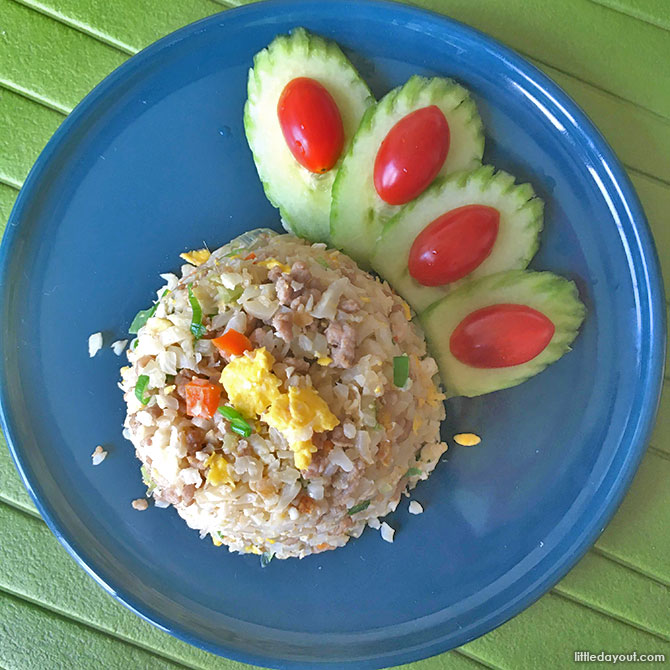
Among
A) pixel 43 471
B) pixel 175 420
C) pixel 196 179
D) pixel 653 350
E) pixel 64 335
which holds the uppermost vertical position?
pixel 653 350

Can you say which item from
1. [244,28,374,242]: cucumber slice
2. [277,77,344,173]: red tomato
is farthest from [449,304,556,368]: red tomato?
[277,77,344,173]: red tomato

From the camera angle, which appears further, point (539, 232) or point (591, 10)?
point (591, 10)

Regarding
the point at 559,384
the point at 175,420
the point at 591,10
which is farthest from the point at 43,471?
the point at 591,10

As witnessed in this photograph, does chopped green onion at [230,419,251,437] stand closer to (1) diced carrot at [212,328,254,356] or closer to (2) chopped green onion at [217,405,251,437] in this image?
(2) chopped green onion at [217,405,251,437]

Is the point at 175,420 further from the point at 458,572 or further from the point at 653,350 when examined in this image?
the point at 653,350

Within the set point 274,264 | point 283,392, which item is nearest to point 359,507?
point 283,392

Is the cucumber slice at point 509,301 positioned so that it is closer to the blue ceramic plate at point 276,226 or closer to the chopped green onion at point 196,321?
the blue ceramic plate at point 276,226
